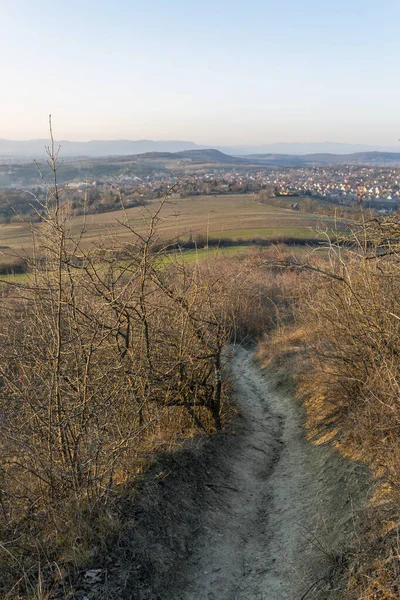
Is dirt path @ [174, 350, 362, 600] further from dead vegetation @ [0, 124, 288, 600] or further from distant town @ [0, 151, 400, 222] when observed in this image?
distant town @ [0, 151, 400, 222]

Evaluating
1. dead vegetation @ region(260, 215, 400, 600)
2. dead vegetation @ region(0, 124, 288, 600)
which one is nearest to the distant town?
dead vegetation @ region(0, 124, 288, 600)

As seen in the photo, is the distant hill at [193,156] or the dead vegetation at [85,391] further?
the distant hill at [193,156]

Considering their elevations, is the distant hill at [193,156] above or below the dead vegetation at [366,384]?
above

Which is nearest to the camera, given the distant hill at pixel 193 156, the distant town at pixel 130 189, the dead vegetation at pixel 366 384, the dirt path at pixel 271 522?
the dead vegetation at pixel 366 384

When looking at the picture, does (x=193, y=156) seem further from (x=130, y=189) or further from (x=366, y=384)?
(x=366, y=384)

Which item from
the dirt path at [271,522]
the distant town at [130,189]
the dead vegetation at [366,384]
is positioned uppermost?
the distant town at [130,189]

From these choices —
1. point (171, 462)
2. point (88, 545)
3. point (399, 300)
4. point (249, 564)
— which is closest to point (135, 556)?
point (88, 545)

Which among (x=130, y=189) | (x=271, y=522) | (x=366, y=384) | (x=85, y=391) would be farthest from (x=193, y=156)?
(x=85, y=391)

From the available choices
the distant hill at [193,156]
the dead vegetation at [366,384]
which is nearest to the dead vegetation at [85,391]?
the dead vegetation at [366,384]

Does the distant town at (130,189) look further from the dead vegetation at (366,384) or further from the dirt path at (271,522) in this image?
the dirt path at (271,522)
